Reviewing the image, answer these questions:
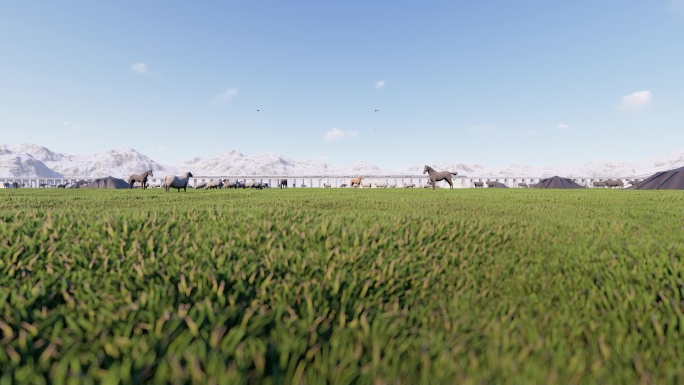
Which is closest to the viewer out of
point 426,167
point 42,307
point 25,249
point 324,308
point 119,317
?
point 119,317

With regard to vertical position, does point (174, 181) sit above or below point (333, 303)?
above

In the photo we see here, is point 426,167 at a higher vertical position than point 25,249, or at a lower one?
higher

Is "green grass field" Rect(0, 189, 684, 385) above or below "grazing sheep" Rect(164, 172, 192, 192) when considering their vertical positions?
below

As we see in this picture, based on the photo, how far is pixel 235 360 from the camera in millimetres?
1735

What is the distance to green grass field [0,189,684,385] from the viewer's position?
5.70ft

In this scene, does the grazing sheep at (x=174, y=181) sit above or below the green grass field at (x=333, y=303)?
above

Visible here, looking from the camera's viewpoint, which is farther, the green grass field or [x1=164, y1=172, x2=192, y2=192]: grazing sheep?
[x1=164, y1=172, x2=192, y2=192]: grazing sheep

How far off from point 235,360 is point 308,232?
233 centimetres

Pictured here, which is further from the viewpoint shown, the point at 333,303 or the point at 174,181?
the point at 174,181

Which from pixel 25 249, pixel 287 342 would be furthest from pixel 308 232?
pixel 25 249

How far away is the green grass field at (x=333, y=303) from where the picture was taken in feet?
5.70

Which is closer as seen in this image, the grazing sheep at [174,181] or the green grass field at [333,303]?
the green grass field at [333,303]

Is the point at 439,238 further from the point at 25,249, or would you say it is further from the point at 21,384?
the point at 25,249

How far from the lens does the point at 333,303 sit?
2.67 m
